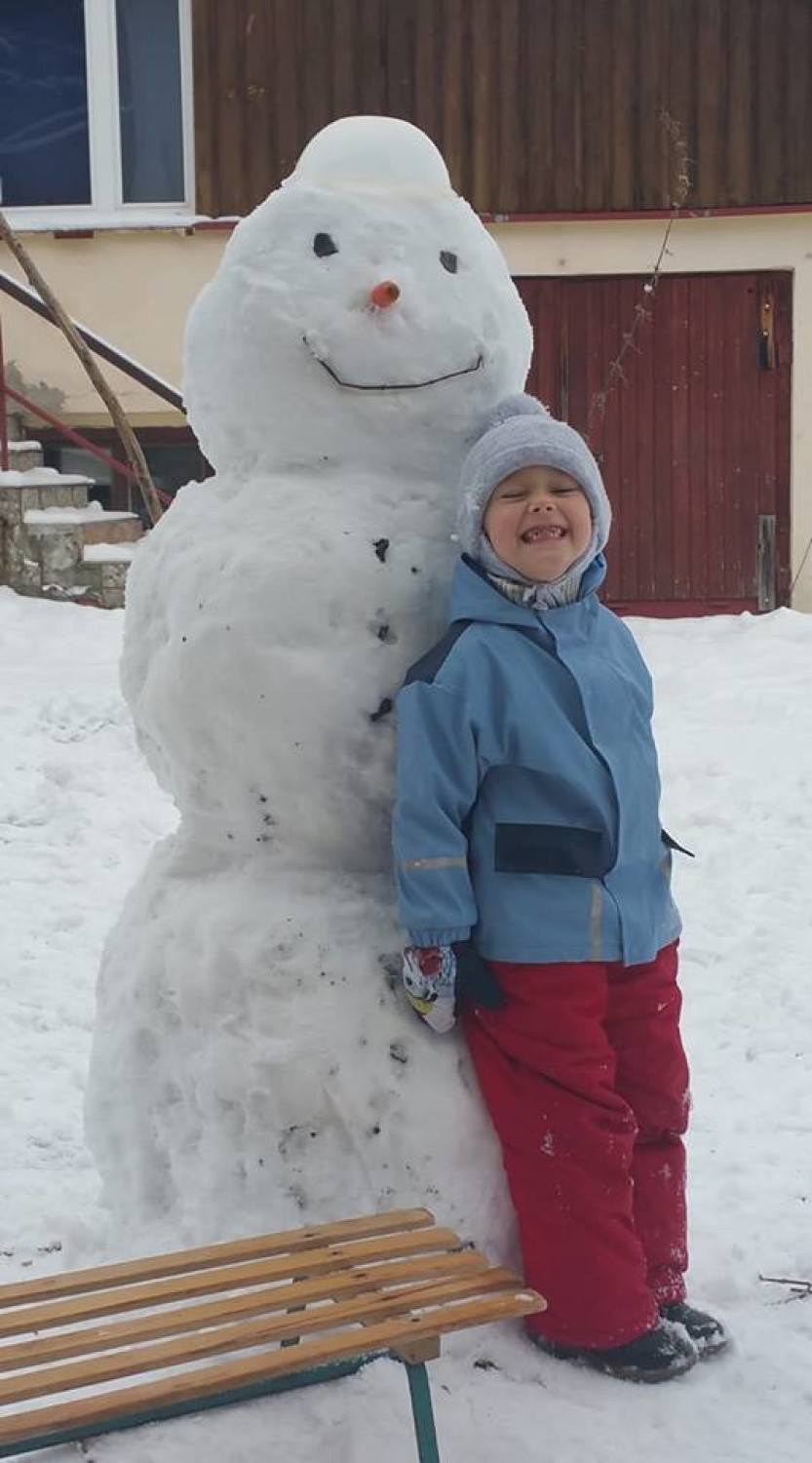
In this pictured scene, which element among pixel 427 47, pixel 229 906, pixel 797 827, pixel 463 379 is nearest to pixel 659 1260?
pixel 229 906

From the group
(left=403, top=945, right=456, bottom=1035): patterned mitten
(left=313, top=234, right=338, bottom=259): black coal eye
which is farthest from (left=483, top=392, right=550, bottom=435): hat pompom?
(left=403, top=945, right=456, bottom=1035): patterned mitten

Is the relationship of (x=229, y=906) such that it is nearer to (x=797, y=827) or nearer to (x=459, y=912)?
(x=459, y=912)

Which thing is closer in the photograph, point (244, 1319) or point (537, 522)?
point (244, 1319)

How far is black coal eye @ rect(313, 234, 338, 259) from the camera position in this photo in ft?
9.07

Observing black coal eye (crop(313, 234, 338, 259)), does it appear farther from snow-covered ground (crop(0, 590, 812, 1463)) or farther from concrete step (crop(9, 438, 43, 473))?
concrete step (crop(9, 438, 43, 473))

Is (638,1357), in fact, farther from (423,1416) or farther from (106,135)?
(106,135)

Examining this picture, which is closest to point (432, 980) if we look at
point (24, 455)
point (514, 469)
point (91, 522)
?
point (514, 469)

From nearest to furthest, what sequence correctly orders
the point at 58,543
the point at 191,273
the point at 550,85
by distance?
the point at 58,543 < the point at 550,85 < the point at 191,273

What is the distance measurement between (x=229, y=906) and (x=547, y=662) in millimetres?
661

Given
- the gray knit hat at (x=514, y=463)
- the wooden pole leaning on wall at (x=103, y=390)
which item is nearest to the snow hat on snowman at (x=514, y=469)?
the gray knit hat at (x=514, y=463)

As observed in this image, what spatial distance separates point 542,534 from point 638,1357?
1323 mm

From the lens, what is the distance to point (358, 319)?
2730 mm

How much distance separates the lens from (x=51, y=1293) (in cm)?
234

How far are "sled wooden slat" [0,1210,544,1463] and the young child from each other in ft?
0.78
